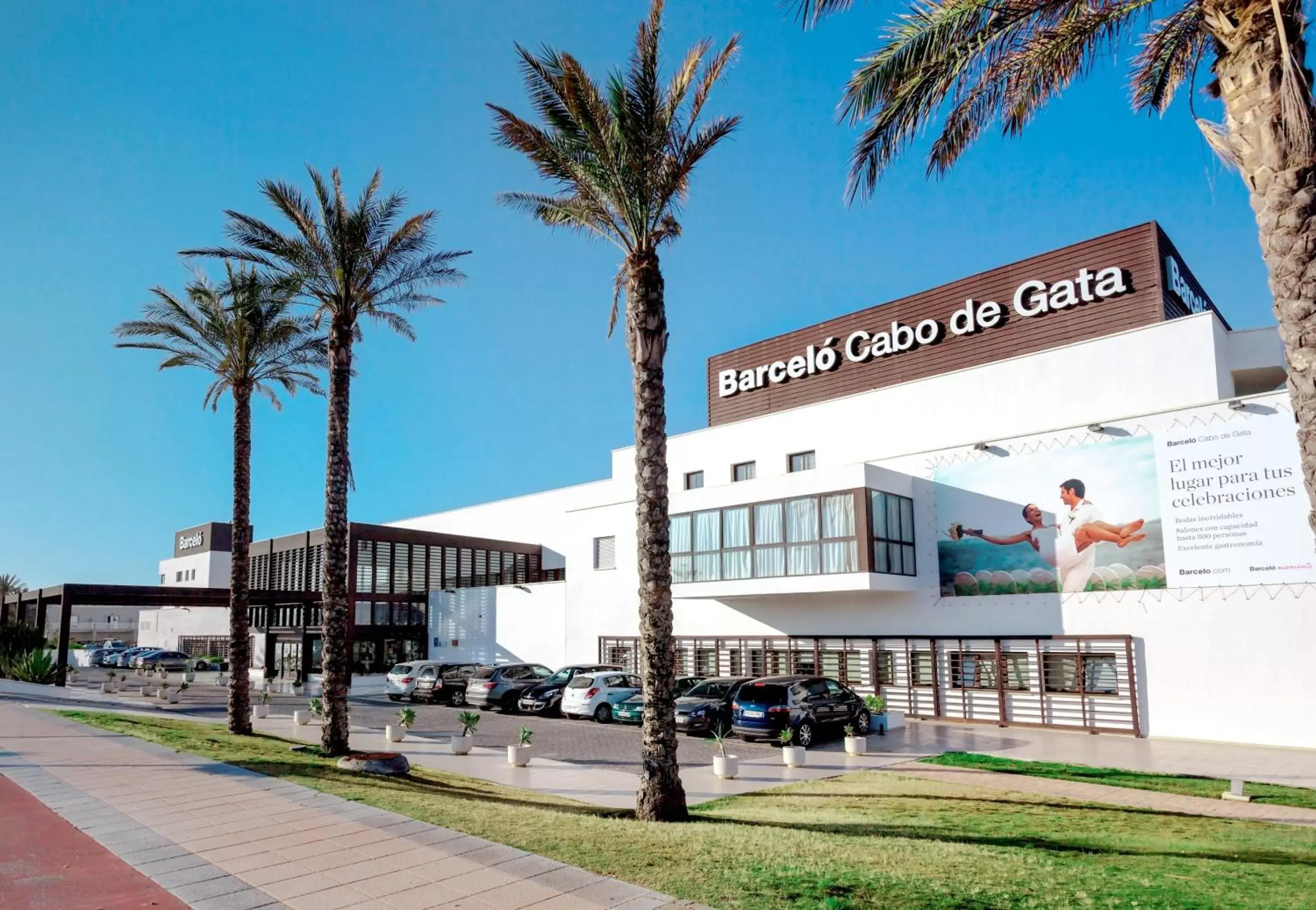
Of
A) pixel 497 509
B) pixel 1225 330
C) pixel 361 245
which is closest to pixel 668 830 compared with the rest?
pixel 361 245

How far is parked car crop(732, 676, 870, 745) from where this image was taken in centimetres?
1930

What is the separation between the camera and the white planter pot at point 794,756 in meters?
16.3

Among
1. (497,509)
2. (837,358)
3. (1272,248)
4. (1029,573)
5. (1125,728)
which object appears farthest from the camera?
(497,509)

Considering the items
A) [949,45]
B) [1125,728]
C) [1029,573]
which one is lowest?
[1125,728]

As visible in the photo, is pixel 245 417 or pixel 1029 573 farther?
pixel 1029 573

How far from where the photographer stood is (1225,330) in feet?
79.7

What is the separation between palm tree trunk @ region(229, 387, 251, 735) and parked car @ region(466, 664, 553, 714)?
366 inches

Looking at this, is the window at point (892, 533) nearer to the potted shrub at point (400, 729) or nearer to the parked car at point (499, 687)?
the parked car at point (499, 687)

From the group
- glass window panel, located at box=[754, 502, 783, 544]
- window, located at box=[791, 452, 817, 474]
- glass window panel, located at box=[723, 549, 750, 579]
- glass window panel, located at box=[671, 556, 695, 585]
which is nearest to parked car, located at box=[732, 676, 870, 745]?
glass window panel, located at box=[754, 502, 783, 544]

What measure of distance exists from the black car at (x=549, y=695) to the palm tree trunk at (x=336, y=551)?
35.7 feet

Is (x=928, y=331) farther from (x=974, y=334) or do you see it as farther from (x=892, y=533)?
(x=892, y=533)

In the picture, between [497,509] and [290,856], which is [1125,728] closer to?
[290,856]

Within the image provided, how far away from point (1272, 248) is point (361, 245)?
15201mm

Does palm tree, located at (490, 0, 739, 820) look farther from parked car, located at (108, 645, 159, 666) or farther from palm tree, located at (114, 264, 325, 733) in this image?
parked car, located at (108, 645, 159, 666)
